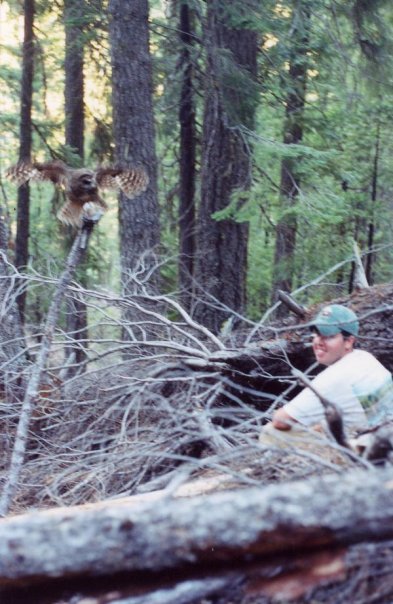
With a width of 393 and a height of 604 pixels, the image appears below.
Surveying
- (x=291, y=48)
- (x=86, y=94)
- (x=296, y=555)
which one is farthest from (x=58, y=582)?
(x=86, y=94)

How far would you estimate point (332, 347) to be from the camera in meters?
4.50

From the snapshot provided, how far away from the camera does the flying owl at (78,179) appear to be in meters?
6.23

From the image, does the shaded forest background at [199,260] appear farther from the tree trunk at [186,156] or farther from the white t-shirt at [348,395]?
the white t-shirt at [348,395]

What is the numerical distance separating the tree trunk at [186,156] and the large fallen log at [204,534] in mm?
9886

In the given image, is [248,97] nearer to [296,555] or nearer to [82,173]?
[82,173]

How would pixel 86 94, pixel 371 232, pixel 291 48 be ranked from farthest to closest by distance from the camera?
pixel 86 94, pixel 371 232, pixel 291 48

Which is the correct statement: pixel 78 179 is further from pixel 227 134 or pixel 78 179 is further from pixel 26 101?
pixel 26 101

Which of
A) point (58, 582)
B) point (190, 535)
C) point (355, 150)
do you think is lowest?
point (58, 582)

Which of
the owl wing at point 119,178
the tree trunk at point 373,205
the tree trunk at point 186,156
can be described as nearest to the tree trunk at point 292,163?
the tree trunk at point 373,205

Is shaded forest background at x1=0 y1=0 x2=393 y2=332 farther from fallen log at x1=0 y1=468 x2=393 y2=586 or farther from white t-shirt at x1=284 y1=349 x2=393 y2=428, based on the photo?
fallen log at x1=0 y1=468 x2=393 y2=586

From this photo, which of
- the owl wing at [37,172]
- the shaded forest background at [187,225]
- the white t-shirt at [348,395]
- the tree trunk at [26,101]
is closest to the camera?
the white t-shirt at [348,395]

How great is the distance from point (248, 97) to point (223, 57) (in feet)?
2.14

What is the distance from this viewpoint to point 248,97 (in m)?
10.1

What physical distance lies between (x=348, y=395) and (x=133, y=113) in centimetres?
679
